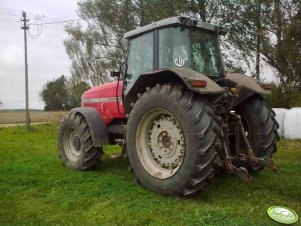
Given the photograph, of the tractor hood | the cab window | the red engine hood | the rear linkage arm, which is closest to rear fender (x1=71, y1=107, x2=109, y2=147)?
the red engine hood

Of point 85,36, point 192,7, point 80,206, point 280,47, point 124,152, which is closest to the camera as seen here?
point 80,206

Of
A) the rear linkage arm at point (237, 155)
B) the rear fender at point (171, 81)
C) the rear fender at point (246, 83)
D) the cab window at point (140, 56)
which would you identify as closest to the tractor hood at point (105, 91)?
the cab window at point (140, 56)

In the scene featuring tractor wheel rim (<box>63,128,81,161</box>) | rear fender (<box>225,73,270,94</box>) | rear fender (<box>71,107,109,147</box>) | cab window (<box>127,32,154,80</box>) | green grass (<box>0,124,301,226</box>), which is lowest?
green grass (<box>0,124,301,226</box>)

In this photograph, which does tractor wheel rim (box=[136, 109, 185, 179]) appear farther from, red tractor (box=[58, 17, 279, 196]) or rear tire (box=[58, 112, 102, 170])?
rear tire (box=[58, 112, 102, 170])

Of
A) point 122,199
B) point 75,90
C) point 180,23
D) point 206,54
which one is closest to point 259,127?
point 206,54

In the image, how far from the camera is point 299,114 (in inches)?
442

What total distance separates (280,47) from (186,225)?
1235 centimetres

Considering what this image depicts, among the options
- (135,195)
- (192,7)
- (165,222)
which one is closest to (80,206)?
(135,195)

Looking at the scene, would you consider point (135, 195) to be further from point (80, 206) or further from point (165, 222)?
point (165, 222)

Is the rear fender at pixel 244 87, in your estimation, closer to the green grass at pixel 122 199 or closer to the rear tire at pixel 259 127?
the rear tire at pixel 259 127

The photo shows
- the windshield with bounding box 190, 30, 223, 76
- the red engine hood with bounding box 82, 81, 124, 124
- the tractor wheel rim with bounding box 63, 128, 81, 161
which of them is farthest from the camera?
the tractor wheel rim with bounding box 63, 128, 81, 161

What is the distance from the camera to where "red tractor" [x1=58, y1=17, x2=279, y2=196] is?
4.80m

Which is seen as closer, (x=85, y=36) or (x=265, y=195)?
(x=265, y=195)

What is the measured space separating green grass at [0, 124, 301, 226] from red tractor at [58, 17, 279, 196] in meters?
0.31
